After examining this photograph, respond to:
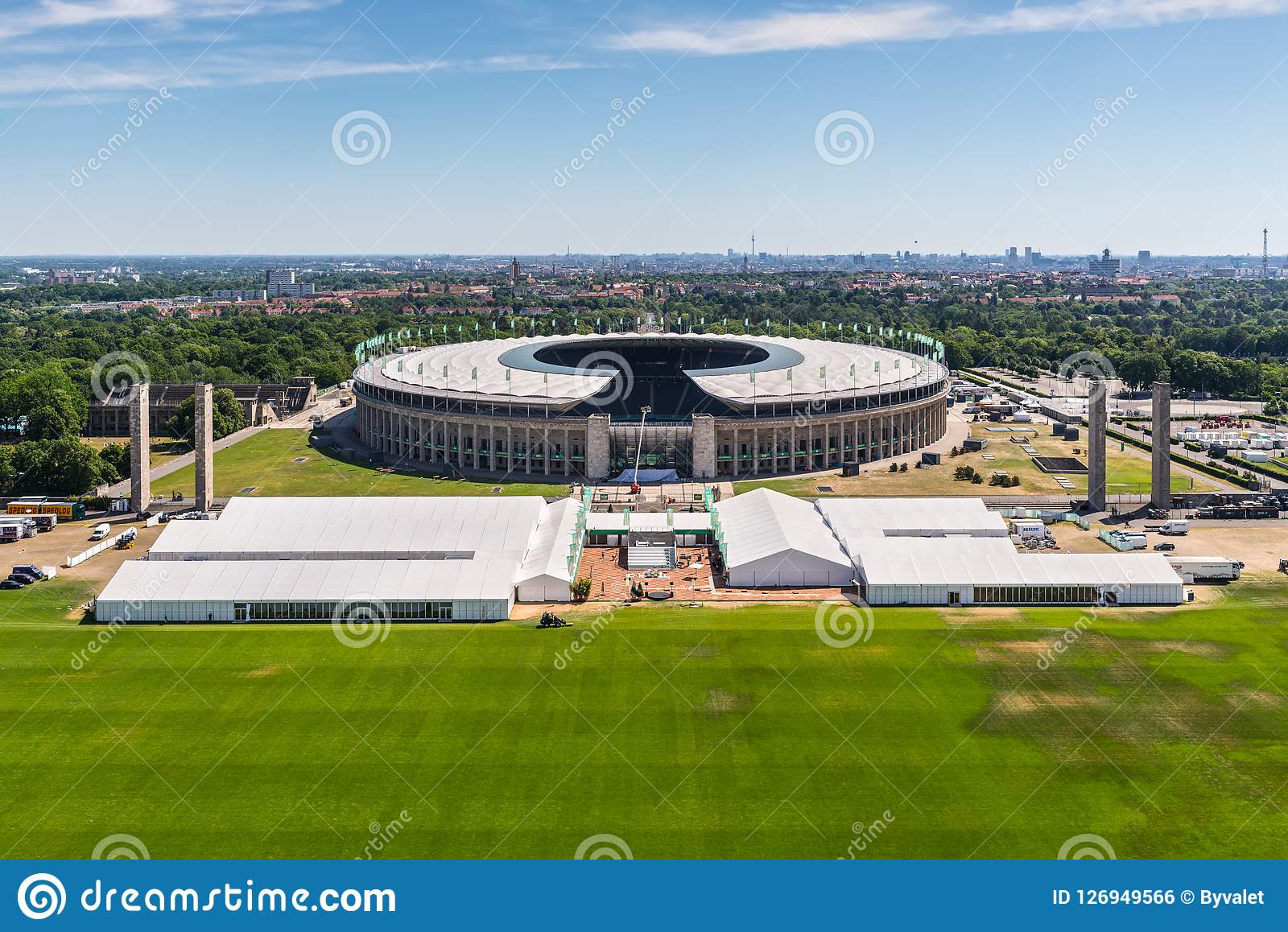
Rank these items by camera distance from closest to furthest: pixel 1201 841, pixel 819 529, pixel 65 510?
pixel 1201 841, pixel 819 529, pixel 65 510

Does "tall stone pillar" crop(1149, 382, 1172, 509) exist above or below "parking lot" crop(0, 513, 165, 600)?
above

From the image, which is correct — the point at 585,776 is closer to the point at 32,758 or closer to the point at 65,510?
the point at 32,758

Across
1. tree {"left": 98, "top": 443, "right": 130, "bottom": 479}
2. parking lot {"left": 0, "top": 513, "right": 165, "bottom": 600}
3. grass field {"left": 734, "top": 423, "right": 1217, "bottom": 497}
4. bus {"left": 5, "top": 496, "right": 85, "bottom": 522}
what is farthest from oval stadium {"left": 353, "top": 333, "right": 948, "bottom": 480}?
bus {"left": 5, "top": 496, "right": 85, "bottom": 522}

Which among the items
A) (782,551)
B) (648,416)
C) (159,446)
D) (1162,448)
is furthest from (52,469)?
(1162,448)

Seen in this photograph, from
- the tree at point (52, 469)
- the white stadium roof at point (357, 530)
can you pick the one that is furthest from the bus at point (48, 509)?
the white stadium roof at point (357, 530)

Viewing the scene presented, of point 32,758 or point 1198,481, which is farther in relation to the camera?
point 1198,481

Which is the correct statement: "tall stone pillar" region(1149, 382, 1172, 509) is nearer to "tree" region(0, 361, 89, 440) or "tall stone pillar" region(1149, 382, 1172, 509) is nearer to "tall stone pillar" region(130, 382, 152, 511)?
"tall stone pillar" region(130, 382, 152, 511)

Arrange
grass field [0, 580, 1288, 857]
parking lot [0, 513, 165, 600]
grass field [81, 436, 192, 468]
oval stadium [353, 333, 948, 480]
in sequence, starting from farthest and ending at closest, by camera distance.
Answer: grass field [81, 436, 192, 468], oval stadium [353, 333, 948, 480], parking lot [0, 513, 165, 600], grass field [0, 580, 1288, 857]

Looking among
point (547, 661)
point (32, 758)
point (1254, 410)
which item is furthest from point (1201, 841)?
point (1254, 410)
